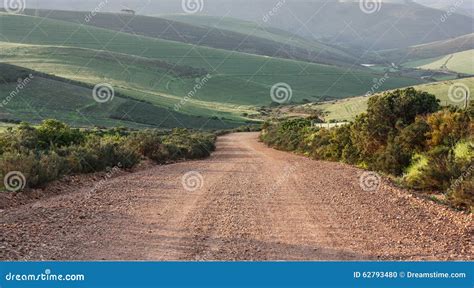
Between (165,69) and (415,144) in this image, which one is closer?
(415,144)

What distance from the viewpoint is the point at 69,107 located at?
183ft

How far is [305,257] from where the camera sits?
7.52 meters

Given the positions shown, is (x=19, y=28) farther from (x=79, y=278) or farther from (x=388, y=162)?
(x=79, y=278)

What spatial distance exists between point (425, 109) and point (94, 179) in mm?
11736

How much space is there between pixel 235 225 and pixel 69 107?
48706 mm

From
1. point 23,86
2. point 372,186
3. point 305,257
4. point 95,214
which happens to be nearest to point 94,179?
point 95,214

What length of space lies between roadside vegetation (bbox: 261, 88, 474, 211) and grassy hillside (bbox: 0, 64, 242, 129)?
29117 mm

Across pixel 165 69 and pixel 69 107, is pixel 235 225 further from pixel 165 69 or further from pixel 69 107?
pixel 165 69

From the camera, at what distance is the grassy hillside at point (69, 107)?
1965 inches

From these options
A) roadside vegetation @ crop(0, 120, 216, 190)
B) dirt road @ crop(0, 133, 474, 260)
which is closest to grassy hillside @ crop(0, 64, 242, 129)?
roadside vegetation @ crop(0, 120, 216, 190)

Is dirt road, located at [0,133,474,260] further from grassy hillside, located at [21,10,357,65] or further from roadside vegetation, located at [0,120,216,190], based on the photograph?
grassy hillside, located at [21,10,357,65]

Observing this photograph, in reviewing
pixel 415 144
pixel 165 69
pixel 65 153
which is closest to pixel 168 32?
pixel 165 69

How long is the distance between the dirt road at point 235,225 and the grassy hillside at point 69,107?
3461 cm

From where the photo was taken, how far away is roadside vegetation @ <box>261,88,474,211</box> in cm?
1355
